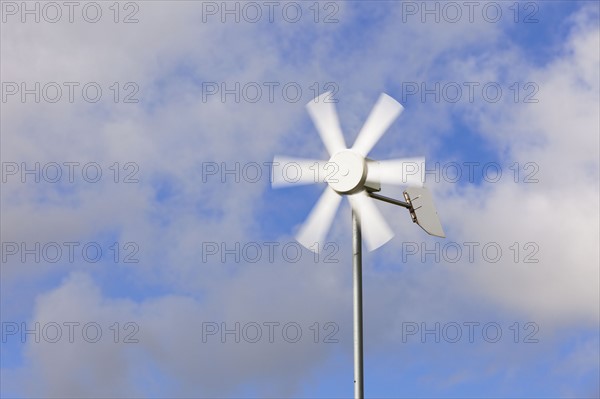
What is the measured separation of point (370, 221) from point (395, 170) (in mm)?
1343

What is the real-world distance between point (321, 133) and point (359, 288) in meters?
3.84

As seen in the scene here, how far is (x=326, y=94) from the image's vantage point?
2216 cm

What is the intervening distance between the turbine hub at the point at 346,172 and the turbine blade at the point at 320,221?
0.85 ft

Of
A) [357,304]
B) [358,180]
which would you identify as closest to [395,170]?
[358,180]

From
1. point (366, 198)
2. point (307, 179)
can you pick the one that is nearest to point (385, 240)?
point (366, 198)

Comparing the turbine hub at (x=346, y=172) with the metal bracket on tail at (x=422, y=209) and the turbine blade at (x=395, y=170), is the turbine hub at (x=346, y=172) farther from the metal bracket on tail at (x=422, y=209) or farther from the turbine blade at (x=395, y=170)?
the metal bracket on tail at (x=422, y=209)

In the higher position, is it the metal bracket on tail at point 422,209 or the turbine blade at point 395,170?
the turbine blade at point 395,170

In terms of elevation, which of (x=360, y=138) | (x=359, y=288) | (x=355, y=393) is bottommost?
(x=355, y=393)

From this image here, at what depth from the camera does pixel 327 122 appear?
73.7ft

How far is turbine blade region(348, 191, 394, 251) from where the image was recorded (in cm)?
2144

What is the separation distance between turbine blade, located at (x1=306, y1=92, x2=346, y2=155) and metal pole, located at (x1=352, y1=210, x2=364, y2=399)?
1.75 m

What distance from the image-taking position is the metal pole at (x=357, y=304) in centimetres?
2047

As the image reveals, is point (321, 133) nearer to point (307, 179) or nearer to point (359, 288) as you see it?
point (307, 179)

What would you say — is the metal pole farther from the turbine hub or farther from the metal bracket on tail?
the metal bracket on tail
